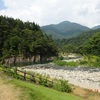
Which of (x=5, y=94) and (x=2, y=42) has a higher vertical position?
(x=2, y=42)

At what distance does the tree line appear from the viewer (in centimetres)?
12169

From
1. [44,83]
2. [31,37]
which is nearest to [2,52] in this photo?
[31,37]

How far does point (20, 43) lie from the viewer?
122125mm

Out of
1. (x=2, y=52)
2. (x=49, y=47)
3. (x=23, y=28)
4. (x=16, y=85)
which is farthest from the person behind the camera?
(x=23, y=28)

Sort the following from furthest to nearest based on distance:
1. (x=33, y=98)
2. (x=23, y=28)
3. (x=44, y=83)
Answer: (x=23, y=28) < (x=44, y=83) < (x=33, y=98)

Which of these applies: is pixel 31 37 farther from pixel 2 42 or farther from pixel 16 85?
pixel 16 85

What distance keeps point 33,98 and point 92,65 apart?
62.9 m

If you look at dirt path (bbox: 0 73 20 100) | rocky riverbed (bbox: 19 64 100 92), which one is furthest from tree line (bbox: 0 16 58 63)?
dirt path (bbox: 0 73 20 100)

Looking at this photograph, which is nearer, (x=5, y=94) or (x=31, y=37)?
(x=5, y=94)

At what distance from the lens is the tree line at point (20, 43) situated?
12169 centimetres

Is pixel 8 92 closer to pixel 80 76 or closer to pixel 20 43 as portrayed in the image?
pixel 80 76

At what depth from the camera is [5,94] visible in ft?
67.3

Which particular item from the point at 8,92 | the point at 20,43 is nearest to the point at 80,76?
the point at 8,92

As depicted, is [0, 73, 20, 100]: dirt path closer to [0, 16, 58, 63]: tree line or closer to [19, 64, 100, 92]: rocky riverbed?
[19, 64, 100, 92]: rocky riverbed
